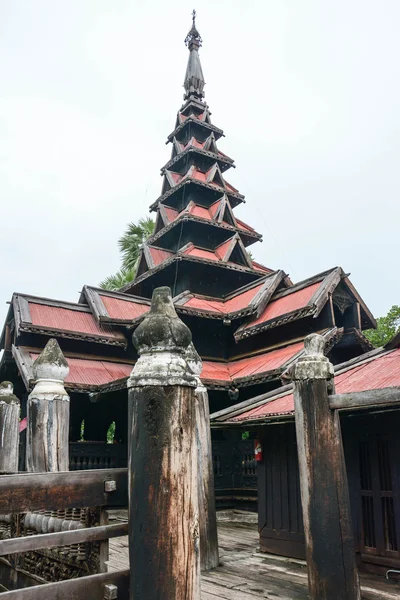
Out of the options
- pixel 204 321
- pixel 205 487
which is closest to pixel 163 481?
pixel 205 487

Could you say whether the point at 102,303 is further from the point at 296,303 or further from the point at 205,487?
the point at 205,487

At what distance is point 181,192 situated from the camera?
70.5 feet

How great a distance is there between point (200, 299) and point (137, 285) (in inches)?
136

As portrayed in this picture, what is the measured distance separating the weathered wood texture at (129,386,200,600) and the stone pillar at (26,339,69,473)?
12.6 feet

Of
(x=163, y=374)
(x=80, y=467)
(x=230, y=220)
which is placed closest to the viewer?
(x=163, y=374)

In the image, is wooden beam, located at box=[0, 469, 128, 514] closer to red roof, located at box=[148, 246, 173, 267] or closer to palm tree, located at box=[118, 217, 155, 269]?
red roof, located at box=[148, 246, 173, 267]

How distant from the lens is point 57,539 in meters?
3.48

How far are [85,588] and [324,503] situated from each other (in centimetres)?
258

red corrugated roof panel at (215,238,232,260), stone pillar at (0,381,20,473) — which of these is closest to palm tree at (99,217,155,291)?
red corrugated roof panel at (215,238,232,260)

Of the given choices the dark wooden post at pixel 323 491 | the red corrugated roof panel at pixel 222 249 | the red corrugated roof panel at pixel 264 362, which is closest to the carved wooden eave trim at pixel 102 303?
the red corrugated roof panel at pixel 264 362

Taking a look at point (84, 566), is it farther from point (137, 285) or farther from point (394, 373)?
point (137, 285)

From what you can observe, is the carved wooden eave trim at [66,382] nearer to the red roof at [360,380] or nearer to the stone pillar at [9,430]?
the stone pillar at [9,430]

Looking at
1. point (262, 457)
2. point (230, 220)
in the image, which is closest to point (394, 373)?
point (262, 457)

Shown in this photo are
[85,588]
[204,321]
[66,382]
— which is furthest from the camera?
[204,321]
